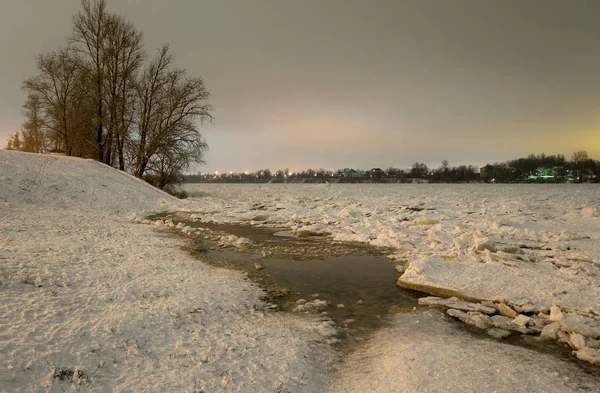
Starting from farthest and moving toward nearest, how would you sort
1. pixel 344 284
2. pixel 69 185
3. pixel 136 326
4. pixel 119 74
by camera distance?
pixel 119 74, pixel 69 185, pixel 344 284, pixel 136 326

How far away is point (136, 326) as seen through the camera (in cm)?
437

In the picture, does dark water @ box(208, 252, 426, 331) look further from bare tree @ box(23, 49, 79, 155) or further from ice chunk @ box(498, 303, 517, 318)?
bare tree @ box(23, 49, 79, 155)

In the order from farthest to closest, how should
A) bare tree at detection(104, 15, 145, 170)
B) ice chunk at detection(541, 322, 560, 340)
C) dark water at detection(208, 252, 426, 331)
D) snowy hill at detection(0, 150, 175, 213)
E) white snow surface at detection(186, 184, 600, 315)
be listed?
bare tree at detection(104, 15, 145, 170) < snowy hill at detection(0, 150, 175, 213) < white snow surface at detection(186, 184, 600, 315) < dark water at detection(208, 252, 426, 331) < ice chunk at detection(541, 322, 560, 340)

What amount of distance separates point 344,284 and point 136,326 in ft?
12.8

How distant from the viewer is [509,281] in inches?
251

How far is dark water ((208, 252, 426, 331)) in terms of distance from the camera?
17.8 feet

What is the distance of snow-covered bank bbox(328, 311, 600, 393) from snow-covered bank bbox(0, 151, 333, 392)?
53 centimetres

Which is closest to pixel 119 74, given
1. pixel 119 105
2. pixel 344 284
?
pixel 119 105

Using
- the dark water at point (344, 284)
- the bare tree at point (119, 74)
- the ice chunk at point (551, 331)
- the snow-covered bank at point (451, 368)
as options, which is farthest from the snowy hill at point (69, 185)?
the ice chunk at point (551, 331)

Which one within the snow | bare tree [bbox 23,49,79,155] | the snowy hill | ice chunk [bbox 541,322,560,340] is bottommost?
ice chunk [bbox 541,322,560,340]

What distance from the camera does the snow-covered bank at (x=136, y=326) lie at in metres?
3.37

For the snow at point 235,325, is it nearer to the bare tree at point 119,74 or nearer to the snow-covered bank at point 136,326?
the snow-covered bank at point 136,326

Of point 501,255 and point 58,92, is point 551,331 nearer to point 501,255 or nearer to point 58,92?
point 501,255

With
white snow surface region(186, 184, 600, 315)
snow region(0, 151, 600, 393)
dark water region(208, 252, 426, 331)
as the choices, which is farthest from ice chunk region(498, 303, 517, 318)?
dark water region(208, 252, 426, 331)
